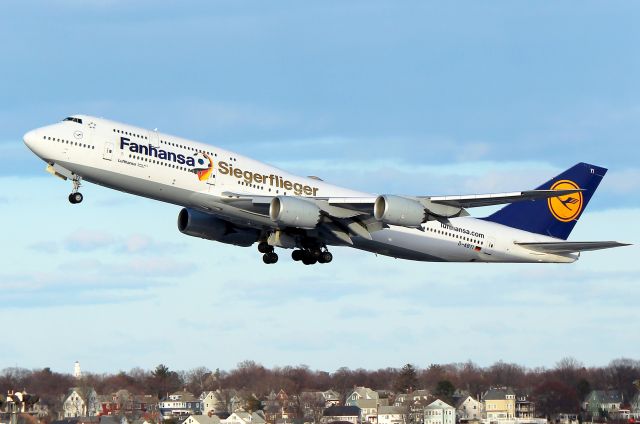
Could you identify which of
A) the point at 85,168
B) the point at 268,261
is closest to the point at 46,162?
the point at 85,168

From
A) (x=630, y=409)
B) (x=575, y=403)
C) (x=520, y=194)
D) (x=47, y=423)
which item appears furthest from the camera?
(x=630, y=409)

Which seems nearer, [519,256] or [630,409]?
[519,256]

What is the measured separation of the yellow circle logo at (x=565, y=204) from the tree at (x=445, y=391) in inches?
2195

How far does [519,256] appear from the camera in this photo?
71.7 m

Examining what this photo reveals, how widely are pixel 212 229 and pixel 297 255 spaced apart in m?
4.90

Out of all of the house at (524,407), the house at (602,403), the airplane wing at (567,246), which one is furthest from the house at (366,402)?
the airplane wing at (567,246)

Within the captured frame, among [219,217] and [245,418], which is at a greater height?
[219,217]

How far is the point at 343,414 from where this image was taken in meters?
128

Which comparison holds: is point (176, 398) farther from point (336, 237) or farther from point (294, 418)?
point (336, 237)

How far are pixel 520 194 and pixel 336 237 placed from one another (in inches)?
421

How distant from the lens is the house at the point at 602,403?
115 meters

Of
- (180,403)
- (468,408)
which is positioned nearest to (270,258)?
(468,408)

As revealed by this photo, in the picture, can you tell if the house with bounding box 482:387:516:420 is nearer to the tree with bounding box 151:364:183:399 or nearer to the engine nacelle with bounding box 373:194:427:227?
the tree with bounding box 151:364:183:399

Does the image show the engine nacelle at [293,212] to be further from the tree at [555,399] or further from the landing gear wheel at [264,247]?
the tree at [555,399]
